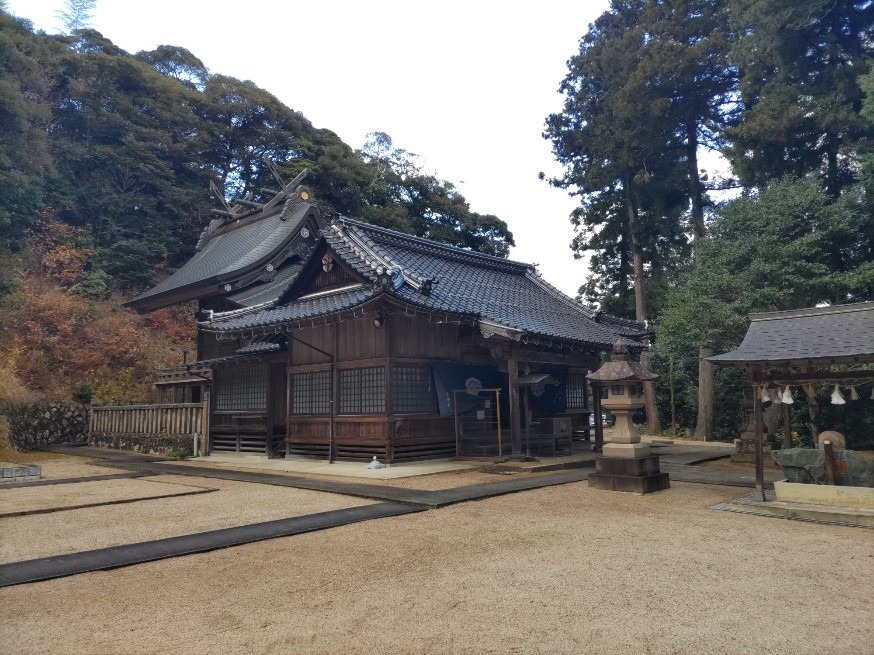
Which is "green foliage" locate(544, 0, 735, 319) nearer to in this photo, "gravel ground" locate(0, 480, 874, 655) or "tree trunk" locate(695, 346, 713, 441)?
"tree trunk" locate(695, 346, 713, 441)

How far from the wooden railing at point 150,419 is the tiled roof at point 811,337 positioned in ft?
50.4

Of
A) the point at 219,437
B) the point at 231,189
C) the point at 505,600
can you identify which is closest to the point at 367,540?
the point at 505,600

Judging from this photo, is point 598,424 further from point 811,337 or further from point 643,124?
point 643,124

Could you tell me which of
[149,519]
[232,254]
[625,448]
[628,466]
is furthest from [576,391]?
[232,254]

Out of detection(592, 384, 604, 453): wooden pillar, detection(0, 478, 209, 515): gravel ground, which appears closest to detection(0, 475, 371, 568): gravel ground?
detection(0, 478, 209, 515): gravel ground

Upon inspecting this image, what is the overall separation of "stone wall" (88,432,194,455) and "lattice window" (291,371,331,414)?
14.7 ft

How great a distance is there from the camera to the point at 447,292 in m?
14.9

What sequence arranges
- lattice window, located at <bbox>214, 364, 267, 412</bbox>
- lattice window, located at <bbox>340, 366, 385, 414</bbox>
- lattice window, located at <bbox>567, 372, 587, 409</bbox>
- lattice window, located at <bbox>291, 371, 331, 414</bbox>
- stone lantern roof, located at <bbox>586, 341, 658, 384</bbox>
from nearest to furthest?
stone lantern roof, located at <bbox>586, 341, 658, 384</bbox> < lattice window, located at <bbox>340, 366, 385, 414</bbox> < lattice window, located at <bbox>291, 371, 331, 414</bbox> < lattice window, located at <bbox>214, 364, 267, 412</bbox> < lattice window, located at <bbox>567, 372, 587, 409</bbox>

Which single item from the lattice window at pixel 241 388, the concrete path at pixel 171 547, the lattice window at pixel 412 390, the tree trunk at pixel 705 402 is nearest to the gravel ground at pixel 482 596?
the concrete path at pixel 171 547

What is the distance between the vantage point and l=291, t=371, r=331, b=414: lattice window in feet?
49.2

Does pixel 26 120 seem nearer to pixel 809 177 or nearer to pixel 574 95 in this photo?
pixel 574 95

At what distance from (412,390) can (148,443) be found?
1056 cm

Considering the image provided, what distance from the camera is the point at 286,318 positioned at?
14141 mm

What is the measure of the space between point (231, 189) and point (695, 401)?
108 feet
